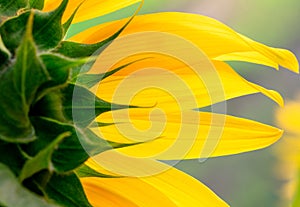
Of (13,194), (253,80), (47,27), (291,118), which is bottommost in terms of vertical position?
(13,194)

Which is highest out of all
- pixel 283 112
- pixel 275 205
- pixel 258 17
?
pixel 258 17

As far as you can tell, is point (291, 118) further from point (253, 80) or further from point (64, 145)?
point (253, 80)

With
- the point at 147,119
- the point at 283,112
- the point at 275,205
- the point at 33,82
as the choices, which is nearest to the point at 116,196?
the point at 147,119

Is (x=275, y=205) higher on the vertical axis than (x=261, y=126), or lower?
higher

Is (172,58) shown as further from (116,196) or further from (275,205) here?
(275,205)

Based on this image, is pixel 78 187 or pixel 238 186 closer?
pixel 78 187

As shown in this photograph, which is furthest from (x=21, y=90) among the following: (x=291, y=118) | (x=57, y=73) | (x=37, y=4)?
(x=291, y=118)

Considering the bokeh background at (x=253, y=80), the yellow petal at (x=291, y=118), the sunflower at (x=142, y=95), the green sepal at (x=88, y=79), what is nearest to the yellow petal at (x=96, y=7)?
the sunflower at (x=142, y=95)

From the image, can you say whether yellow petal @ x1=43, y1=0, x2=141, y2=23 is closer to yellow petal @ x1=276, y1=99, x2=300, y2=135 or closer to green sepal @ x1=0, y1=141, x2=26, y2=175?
green sepal @ x1=0, y1=141, x2=26, y2=175
